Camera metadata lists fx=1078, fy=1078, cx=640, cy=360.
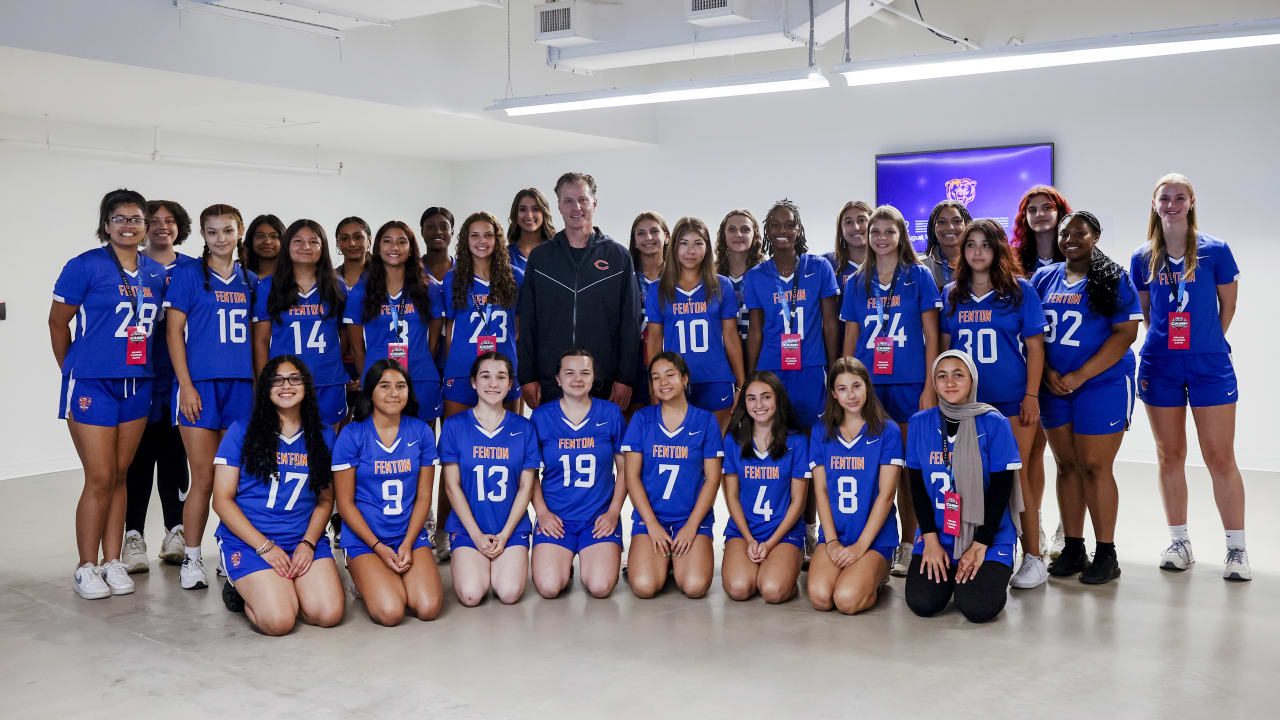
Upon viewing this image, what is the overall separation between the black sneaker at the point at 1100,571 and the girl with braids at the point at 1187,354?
0.33 metres

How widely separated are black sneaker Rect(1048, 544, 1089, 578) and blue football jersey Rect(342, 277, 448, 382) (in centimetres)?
287

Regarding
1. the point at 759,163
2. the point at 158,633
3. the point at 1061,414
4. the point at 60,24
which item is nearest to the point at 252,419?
the point at 158,633

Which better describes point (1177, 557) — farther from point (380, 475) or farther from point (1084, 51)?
point (380, 475)

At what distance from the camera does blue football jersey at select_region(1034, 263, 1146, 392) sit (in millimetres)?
4438

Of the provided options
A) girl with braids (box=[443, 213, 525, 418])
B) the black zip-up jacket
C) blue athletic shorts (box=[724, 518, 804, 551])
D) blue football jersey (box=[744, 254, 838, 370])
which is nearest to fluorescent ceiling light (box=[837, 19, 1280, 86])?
blue football jersey (box=[744, 254, 838, 370])

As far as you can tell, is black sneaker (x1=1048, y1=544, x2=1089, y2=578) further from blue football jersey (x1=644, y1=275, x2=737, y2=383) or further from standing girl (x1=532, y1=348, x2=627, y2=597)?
standing girl (x1=532, y1=348, x2=627, y2=597)

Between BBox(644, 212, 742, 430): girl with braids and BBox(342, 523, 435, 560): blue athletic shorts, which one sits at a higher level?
BBox(644, 212, 742, 430): girl with braids

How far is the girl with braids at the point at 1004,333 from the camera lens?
14.4 ft

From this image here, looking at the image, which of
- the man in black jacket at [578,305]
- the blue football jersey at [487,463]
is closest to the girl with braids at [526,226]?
the man in black jacket at [578,305]

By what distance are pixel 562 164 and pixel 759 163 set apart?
196cm

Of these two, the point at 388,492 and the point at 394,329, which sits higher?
the point at 394,329

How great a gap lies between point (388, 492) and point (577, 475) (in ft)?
2.59

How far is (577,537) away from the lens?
14.9 ft

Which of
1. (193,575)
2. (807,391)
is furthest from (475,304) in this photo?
(193,575)
